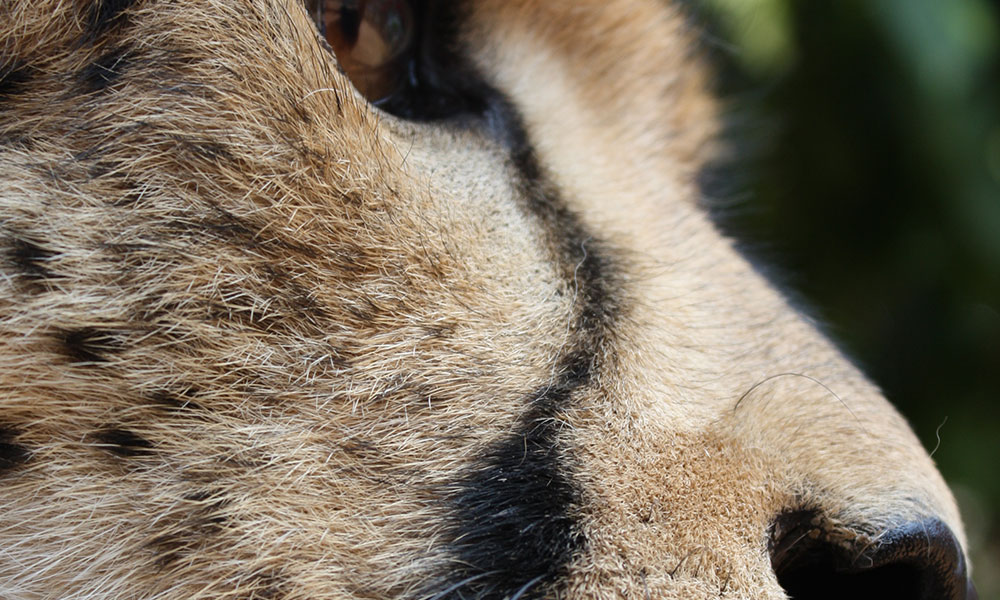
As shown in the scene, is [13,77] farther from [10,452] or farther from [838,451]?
[838,451]

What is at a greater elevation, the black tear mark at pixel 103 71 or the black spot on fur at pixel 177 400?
the black tear mark at pixel 103 71

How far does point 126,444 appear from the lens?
70cm

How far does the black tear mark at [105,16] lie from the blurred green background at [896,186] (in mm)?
1301

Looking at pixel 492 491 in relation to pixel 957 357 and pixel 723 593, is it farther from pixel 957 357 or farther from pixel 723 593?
pixel 957 357

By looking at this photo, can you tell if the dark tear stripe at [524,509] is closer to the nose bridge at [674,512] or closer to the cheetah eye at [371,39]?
the nose bridge at [674,512]

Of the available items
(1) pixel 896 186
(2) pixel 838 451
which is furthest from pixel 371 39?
(1) pixel 896 186

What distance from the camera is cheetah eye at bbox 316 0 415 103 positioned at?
33.1 inches

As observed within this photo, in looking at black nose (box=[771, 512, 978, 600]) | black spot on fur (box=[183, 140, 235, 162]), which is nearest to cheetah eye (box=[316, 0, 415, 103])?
black spot on fur (box=[183, 140, 235, 162])

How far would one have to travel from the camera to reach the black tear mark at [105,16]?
676 millimetres

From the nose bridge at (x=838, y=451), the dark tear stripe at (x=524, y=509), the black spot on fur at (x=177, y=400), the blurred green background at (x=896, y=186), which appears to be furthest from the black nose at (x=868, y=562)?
the blurred green background at (x=896, y=186)

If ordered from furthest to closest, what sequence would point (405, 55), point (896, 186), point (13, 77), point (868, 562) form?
point (896, 186) < point (405, 55) < point (868, 562) < point (13, 77)

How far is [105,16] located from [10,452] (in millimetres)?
344

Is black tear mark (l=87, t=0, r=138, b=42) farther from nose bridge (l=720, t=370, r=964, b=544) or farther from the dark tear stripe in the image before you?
nose bridge (l=720, t=370, r=964, b=544)

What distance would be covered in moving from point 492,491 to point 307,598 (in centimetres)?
17
